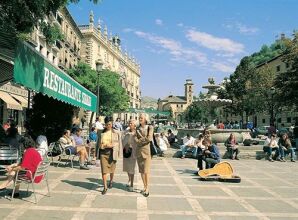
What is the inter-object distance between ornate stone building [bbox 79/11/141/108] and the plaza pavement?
94.0ft

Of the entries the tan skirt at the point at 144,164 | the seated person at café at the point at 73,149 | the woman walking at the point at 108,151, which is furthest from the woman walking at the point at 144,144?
the seated person at café at the point at 73,149

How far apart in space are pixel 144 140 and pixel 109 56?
70.0 metres

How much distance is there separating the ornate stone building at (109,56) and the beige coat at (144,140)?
2996cm

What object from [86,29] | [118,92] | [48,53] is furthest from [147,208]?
[86,29]

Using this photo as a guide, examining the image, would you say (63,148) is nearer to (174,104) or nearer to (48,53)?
(48,53)

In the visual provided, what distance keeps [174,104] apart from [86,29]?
11602 centimetres

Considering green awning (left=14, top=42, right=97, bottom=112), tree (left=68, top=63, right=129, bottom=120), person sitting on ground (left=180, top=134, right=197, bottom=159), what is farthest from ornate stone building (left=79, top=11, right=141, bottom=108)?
green awning (left=14, top=42, right=97, bottom=112)

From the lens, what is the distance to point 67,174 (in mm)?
10812

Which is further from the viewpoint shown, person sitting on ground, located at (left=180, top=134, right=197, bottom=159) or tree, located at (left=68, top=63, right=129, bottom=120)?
tree, located at (left=68, top=63, right=129, bottom=120)

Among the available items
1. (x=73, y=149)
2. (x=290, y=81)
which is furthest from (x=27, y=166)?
(x=290, y=81)

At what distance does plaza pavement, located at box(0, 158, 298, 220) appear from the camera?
6.59 m

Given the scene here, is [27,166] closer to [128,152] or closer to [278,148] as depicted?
[128,152]

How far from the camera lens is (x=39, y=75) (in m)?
8.11

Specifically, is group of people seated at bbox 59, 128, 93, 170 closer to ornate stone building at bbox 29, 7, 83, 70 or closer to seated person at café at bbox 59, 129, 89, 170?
seated person at café at bbox 59, 129, 89, 170
